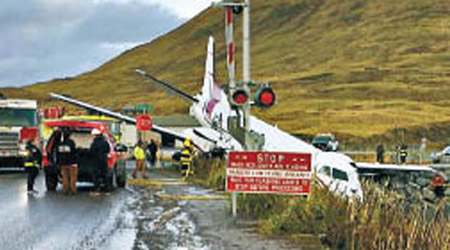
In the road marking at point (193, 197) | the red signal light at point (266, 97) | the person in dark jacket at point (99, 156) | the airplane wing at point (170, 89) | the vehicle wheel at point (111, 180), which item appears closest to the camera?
the red signal light at point (266, 97)

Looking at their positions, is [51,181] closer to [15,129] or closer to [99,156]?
[99,156]

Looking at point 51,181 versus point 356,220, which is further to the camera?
point 51,181

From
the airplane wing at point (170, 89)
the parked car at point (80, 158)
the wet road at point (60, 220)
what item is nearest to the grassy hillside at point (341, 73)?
the airplane wing at point (170, 89)

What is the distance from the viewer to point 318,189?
1622cm

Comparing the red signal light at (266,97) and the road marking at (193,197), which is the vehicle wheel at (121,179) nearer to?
the road marking at (193,197)

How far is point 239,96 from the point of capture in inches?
693

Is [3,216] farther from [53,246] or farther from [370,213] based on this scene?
[370,213]

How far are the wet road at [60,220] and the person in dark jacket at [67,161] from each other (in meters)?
0.35

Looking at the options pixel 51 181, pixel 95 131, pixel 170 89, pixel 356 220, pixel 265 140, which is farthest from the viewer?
pixel 170 89

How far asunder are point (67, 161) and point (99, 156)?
1.03 meters

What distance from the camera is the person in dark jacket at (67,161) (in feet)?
72.5

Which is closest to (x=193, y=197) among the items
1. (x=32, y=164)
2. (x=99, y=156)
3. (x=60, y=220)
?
(x=99, y=156)

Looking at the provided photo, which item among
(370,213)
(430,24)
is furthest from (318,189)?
(430,24)

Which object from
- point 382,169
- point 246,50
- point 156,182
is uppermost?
point 246,50
